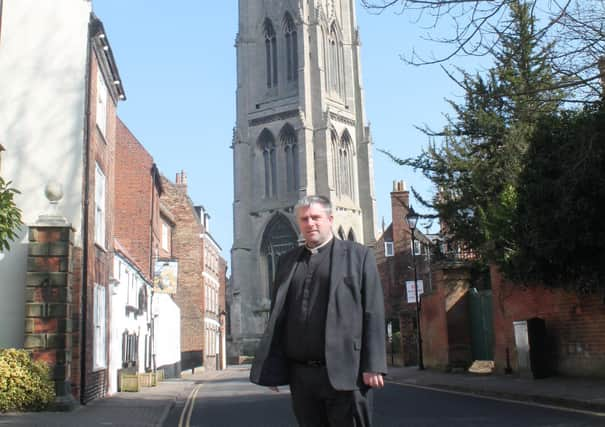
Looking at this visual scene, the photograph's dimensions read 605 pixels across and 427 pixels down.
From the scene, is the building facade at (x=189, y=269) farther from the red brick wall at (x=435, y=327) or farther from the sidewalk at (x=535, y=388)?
the sidewalk at (x=535, y=388)

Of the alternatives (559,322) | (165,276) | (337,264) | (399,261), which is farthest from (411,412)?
(399,261)

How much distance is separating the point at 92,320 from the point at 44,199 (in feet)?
9.90

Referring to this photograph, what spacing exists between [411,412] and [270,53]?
66.6 meters

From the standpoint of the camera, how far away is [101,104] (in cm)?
1927

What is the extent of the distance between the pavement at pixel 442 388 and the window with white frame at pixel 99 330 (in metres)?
0.95

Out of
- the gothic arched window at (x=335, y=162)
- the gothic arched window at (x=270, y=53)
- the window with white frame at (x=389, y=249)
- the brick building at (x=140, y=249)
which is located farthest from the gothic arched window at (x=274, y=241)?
the brick building at (x=140, y=249)

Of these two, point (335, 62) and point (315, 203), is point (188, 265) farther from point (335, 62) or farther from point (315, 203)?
point (315, 203)

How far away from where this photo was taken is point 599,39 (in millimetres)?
10109

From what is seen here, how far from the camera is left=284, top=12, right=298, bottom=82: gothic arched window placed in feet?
244

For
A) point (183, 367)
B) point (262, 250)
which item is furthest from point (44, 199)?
point (262, 250)

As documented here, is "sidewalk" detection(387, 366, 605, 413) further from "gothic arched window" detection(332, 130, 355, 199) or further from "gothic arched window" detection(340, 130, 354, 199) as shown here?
"gothic arched window" detection(340, 130, 354, 199)

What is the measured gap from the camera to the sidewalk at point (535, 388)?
12063 mm

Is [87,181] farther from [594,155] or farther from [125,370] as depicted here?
[594,155]

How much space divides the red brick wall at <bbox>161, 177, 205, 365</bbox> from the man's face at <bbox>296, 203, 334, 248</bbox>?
138ft
